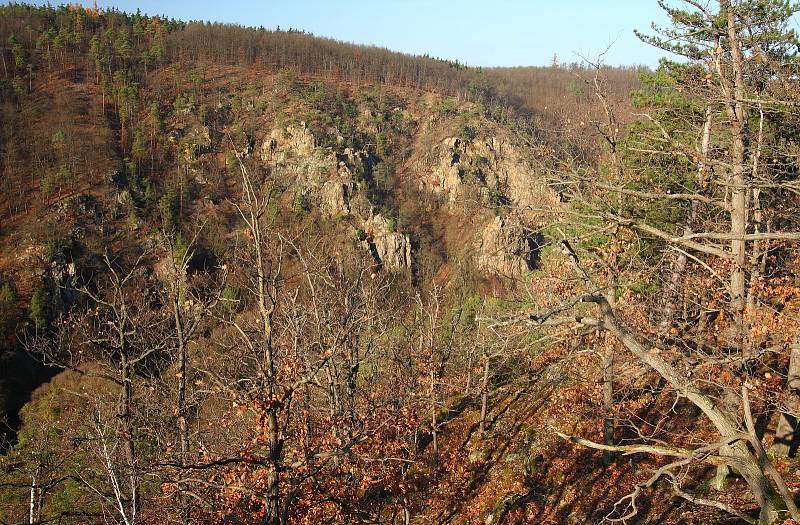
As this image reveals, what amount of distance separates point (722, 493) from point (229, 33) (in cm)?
14927

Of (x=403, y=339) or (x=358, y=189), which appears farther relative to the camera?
(x=358, y=189)

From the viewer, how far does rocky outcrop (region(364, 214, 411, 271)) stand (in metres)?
72.6

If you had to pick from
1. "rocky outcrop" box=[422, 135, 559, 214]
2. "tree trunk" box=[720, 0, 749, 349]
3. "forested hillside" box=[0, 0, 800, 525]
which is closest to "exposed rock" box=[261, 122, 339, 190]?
"forested hillside" box=[0, 0, 800, 525]

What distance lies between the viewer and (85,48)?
357 ft

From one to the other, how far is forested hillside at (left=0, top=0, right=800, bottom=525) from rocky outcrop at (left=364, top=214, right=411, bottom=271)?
31 cm

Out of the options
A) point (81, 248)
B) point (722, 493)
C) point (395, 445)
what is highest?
point (722, 493)

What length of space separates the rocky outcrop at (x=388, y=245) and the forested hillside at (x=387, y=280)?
1.03 feet

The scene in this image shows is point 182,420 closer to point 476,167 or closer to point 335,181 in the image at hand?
point 335,181

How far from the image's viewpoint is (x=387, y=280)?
22.7 metres

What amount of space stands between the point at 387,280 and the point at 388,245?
5087 cm

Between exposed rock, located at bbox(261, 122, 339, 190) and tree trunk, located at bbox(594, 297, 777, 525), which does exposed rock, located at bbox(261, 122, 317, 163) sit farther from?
tree trunk, located at bbox(594, 297, 777, 525)

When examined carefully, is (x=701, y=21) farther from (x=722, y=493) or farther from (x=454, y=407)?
(x=454, y=407)

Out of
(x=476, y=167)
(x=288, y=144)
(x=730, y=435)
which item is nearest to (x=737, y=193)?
(x=730, y=435)

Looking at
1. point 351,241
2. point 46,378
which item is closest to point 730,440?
point 46,378
